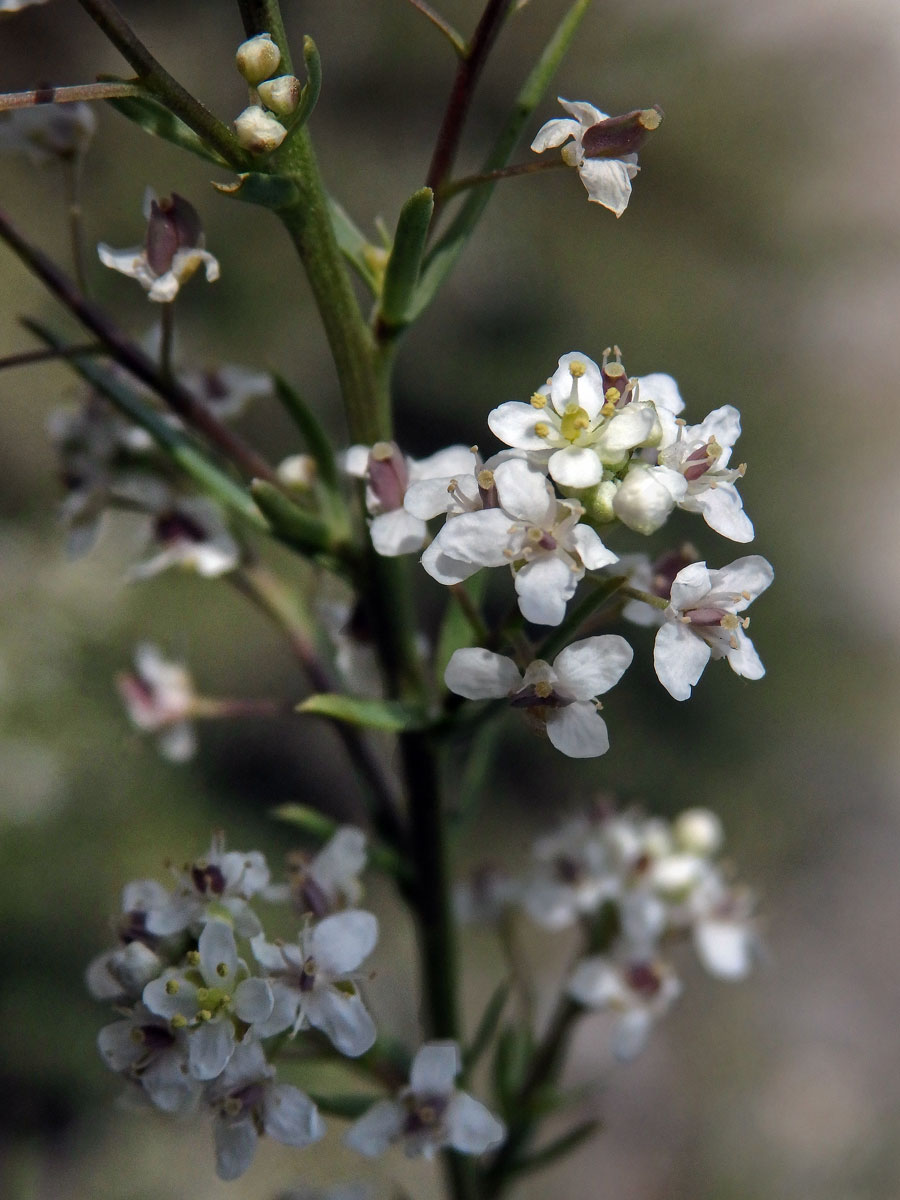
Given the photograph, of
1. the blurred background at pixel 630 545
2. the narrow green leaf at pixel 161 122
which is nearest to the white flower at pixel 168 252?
the narrow green leaf at pixel 161 122

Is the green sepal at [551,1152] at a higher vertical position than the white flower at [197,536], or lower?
lower

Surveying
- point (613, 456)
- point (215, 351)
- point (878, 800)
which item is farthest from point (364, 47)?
point (613, 456)

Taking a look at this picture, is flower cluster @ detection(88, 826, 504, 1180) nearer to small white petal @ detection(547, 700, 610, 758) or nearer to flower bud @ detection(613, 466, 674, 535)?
small white petal @ detection(547, 700, 610, 758)

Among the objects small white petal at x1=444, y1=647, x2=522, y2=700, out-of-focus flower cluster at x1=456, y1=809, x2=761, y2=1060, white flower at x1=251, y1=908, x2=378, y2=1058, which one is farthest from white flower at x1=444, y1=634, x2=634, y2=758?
out-of-focus flower cluster at x1=456, y1=809, x2=761, y2=1060

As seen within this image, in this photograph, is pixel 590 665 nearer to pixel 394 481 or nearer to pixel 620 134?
pixel 394 481

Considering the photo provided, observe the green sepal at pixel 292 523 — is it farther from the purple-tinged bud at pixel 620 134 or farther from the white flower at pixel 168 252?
the purple-tinged bud at pixel 620 134

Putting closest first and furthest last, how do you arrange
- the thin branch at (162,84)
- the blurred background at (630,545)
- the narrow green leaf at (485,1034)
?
the thin branch at (162,84) → the narrow green leaf at (485,1034) → the blurred background at (630,545)

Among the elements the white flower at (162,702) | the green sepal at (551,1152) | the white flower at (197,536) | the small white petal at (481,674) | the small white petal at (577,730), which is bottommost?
the green sepal at (551,1152)
